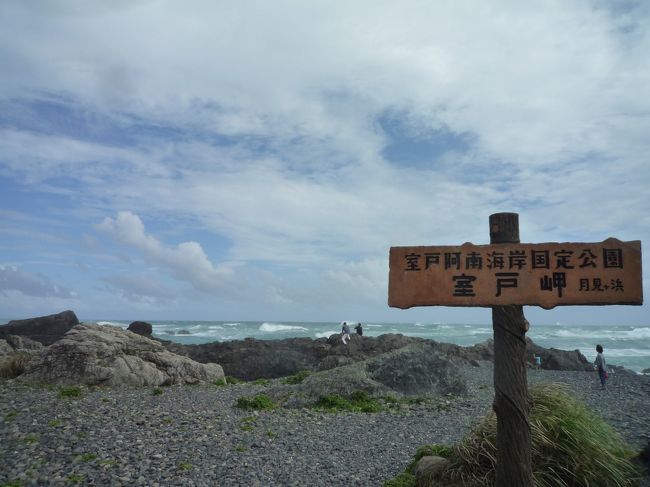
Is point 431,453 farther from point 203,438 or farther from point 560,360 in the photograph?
point 560,360

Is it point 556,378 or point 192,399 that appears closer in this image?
point 192,399

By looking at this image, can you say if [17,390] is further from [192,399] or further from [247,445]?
[247,445]

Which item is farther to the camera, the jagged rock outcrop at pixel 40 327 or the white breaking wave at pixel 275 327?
the white breaking wave at pixel 275 327

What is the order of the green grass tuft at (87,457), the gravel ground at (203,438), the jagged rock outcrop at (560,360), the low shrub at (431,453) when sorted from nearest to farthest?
the gravel ground at (203,438) → the green grass tuft at (87,457) → the low shrub at (431,453) → the jagged rock outcrop at (560,360)

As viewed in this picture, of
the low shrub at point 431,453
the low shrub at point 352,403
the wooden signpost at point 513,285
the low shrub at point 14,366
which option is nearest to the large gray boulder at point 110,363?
the low shrub at point 14,366

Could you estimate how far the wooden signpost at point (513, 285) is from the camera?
200 inches

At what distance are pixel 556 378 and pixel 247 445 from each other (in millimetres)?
19646

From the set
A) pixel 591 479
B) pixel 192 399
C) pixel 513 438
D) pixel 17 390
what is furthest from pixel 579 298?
pixel 17 390

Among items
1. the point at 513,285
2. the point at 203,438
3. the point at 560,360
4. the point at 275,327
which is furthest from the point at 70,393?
the point at 275,327

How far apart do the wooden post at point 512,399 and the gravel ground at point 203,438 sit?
287 centimetres

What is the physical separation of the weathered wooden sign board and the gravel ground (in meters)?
3.91

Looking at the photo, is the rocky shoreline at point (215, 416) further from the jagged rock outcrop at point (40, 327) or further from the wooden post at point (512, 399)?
the jagged rock outcrop at point (40, 327)

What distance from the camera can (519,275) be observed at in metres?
5.19

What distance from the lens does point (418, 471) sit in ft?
24.3
